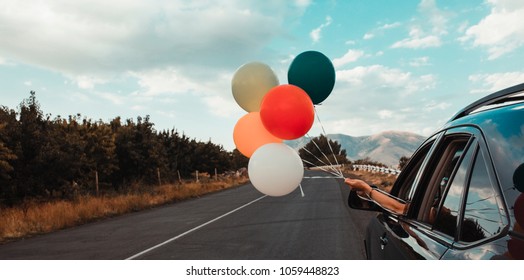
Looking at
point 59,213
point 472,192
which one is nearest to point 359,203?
point 472,192

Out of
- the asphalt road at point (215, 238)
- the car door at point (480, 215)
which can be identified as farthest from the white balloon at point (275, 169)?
the asphalt road at point (215, 238)

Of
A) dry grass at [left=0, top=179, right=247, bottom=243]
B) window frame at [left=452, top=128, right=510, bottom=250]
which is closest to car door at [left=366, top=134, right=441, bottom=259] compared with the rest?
window frame at [left=452, top=128, right=510, bottom=250]

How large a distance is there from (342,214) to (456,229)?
12.7 m

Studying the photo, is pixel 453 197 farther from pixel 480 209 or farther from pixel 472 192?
pixel 480 209

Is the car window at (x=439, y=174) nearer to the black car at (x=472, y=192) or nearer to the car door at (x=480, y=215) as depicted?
the black car at (x=472, y=192)

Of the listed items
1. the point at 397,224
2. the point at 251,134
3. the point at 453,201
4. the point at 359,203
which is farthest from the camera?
the point at 251,134

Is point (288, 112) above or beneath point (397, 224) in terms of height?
above

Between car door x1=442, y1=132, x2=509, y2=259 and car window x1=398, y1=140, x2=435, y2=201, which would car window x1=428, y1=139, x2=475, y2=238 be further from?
car window x1=398, y1=140, x2=435, y2=201

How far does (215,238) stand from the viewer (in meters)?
10.8

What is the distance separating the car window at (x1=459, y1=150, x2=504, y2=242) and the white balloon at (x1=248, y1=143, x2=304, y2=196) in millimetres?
2062

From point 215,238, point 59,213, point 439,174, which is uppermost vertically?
point 439,174

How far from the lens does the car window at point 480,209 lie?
1.86 m

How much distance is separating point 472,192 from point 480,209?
0.51 feet
